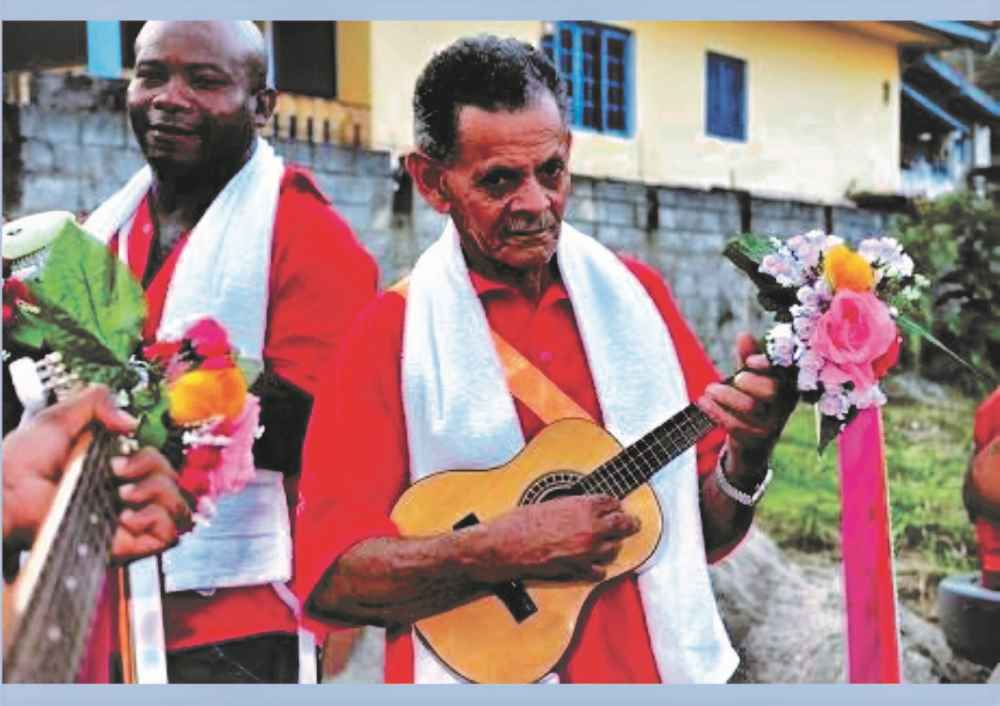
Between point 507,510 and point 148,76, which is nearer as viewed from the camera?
point 507,510

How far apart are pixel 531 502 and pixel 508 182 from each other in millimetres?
723

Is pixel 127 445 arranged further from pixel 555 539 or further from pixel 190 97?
pixel 555 539

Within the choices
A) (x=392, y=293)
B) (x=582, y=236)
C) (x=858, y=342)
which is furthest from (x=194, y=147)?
(x=858, y=342)

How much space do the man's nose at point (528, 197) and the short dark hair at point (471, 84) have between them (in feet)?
0.57

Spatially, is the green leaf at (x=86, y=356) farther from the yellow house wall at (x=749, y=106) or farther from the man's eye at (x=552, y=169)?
the man's eye at (x=552, y=169)

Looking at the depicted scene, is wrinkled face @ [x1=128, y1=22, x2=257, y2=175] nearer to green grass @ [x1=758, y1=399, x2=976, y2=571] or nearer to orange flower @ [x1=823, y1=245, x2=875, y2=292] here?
orange flower @ [x1=823, y1=245, x2=875, y2=292]

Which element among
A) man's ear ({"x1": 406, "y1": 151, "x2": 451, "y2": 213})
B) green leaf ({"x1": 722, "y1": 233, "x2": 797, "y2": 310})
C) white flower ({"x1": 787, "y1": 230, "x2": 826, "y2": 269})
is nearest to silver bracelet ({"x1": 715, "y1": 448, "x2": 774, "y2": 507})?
green leaf ({"x1": 722, "y1": 233, "x2": 797, "y2": 310})

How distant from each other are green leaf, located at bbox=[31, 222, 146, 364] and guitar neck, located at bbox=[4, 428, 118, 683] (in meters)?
0.24

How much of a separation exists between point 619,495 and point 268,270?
949 millimetres

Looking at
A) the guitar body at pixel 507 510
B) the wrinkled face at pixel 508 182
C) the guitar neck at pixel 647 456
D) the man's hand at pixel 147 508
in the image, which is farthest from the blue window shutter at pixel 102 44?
the guitar neck at pixel 647 456

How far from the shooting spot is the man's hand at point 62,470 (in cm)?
385

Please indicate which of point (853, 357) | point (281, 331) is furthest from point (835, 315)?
point (281, 331)

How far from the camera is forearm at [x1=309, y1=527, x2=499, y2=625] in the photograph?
4.06m

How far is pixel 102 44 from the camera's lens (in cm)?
417
